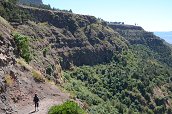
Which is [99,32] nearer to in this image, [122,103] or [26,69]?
[122,103]

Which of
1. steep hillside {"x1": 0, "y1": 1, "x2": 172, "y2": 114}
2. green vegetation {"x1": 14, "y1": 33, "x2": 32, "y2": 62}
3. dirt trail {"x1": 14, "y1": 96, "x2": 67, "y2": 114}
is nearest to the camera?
dirt trail {"x1": 14, "y1": 96, "x2": 67, "y2": 114}

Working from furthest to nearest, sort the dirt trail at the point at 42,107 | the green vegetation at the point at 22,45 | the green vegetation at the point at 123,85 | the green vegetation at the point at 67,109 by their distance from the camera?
the green vegetation at the point at 123,85, the green vegetation at the point at 22,45, the dirt trail at the point at 42,107, the green vegetation at the point at 67,109

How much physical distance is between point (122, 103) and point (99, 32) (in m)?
49.0

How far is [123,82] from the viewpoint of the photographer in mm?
143625

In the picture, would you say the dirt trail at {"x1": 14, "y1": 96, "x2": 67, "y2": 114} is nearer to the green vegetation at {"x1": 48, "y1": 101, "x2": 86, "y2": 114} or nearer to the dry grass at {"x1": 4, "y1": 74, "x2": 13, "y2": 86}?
the dry grass at {"x1": 4, "y1": 74, "x2": 13, "y2": 86}

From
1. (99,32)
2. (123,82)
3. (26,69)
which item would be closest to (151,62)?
(99,32)

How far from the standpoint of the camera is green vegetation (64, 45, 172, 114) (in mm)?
119562

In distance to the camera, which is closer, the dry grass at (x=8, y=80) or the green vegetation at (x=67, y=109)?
the green vegetation at (x=67, y=109)

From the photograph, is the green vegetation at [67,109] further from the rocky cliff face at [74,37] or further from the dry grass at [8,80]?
the rocky cliff face at [74,37]

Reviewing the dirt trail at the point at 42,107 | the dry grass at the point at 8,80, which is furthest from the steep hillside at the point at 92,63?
the dry grass at the point at 8,80

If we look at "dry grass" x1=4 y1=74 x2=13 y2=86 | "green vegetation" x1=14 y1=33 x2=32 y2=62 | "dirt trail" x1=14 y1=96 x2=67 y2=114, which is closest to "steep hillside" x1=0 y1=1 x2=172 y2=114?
"green vegetation" x1=14 y1=33 x2=32 y2=62

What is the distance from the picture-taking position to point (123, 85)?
5610 inches

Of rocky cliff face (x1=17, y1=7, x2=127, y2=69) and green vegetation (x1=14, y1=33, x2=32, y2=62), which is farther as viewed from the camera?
rocky cliff face (x1=17, y1=7, x2=127, y2=69)

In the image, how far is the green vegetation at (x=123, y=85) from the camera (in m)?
120
